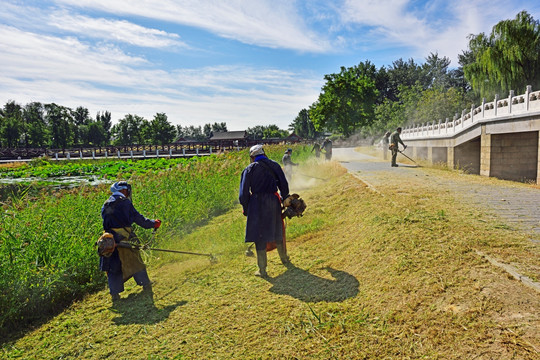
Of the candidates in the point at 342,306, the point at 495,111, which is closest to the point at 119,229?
the point at 342,306

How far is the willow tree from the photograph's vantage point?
79.8 feet

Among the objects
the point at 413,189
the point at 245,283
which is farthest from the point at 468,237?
the point at 413,189

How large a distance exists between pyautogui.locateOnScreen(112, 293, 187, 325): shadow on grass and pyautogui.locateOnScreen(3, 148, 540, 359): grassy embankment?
0.02 metres

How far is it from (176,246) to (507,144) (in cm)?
1234

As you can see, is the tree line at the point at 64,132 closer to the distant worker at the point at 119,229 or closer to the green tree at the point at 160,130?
the green tree at the point at 160,130

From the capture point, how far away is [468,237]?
4676 millimetres

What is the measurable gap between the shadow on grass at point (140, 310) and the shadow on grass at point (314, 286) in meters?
1.34

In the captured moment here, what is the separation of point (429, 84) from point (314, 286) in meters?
81.2

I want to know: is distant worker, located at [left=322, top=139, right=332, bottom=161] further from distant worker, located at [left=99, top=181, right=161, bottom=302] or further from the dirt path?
distant worker, located at [left=99, top=181, right=161, bottom=302]

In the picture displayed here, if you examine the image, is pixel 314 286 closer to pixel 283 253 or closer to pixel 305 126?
pixel 283 253

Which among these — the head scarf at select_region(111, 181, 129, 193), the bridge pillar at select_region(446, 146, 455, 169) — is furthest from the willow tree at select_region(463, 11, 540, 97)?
the head scarf at select_region(111, 181, 129, 193)

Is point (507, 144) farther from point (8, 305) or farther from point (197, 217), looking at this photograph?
point (8, 305)

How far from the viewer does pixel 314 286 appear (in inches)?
174

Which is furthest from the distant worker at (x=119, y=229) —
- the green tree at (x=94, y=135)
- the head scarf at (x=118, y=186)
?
the green tree at (x=94, y=135)
